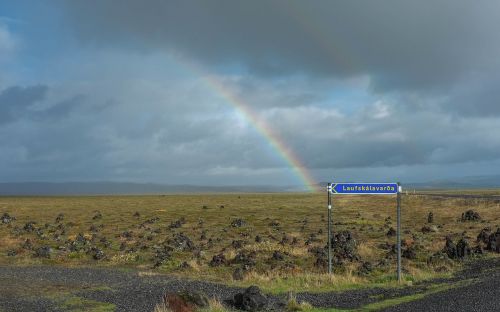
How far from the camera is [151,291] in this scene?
742 inches

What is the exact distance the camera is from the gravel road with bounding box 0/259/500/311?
14711mm

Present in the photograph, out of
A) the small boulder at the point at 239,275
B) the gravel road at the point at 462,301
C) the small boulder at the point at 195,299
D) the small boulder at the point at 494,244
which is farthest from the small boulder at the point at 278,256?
the small boulder at the point at 195,299

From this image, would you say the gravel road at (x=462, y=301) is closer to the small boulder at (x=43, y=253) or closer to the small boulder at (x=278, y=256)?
the small boulder at (x=278, y=256)

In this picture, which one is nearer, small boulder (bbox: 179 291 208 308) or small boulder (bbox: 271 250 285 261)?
small boulder (bbox: 179 291 208 308)

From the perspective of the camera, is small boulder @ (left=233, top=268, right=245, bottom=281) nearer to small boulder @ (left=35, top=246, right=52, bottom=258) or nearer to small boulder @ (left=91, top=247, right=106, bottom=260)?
small boulder @ (left=91, top=247, right=106, bottom=260)

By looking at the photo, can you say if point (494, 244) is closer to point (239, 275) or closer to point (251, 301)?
point (239, 275)

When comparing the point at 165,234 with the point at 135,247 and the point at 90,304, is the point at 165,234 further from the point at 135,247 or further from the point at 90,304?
the point at 90,304

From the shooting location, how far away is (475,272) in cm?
2156

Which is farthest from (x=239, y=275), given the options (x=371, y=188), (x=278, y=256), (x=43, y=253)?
(x=43, y=253)

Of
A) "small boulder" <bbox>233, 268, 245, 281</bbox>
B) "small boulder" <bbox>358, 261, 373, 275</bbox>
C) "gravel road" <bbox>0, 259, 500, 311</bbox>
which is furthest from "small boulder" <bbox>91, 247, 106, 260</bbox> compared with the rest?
"small boulder" <bbox>358, 261, 373, 275</bbox>

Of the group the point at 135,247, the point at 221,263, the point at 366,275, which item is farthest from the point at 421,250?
the point at 135,247

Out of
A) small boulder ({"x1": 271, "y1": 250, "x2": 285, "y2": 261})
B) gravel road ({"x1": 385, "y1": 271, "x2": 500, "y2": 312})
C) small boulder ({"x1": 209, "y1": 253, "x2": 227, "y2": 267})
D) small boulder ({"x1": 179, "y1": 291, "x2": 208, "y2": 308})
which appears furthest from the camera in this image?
small boulder ({"x1": 271, "y1": 250, "x2": 285, "y2": 261})

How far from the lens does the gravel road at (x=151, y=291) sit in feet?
48.3

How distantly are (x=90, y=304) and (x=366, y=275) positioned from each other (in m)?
12.3
